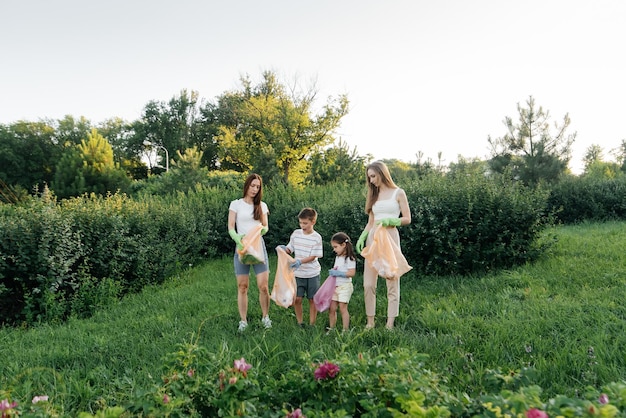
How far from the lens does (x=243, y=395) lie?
7.02 ft

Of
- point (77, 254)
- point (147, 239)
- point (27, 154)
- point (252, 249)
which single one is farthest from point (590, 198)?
point (27, 154)

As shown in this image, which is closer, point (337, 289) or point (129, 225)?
point (337, 289)

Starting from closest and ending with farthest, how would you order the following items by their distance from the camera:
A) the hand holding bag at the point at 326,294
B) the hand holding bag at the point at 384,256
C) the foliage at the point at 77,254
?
the hand holding bag at the point at 384,256 → the hand holding bag at the point at 326,294 → the foliage at the point at 77,254

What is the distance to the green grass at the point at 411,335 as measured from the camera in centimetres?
343

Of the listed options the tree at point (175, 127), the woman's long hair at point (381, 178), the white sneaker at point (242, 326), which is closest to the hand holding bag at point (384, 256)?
the woman's long hair at point (381, 178)

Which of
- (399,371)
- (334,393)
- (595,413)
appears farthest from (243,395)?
(595,413)

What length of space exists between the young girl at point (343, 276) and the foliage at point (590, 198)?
11.6 meters

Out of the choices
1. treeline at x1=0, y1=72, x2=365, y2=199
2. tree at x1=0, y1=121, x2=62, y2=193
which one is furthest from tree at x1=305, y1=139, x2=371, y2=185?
tree at x1=0, y1=121, x2=62, y2=193

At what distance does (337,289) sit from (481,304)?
80.2 inches

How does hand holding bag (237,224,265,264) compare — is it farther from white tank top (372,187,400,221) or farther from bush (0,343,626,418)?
bush (0,343,626,418)

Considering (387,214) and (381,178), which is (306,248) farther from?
(381,178)

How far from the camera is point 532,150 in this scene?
788 inches

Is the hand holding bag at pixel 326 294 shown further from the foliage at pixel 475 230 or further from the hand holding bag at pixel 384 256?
the foliage at pixel 475 230

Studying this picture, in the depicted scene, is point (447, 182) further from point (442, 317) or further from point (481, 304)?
point (442, 317)
